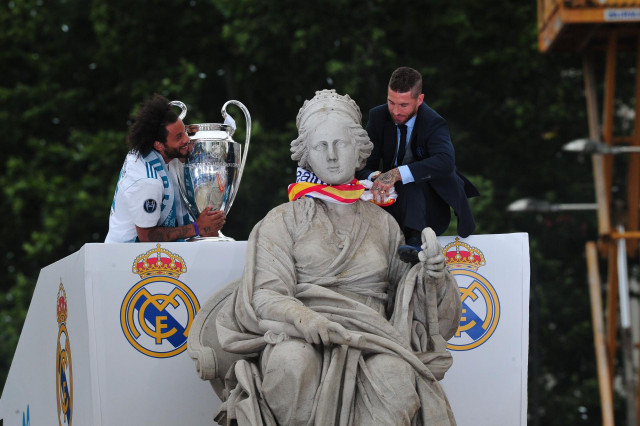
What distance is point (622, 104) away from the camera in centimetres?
Answer: 1969

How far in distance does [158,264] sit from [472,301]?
1.81 meters

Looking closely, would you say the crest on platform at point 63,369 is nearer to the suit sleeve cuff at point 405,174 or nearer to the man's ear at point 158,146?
the man's ear at point 158,146

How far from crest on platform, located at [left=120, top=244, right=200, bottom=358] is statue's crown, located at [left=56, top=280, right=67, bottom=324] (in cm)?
61

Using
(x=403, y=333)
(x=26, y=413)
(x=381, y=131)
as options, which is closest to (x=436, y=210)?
(x=381, y=131)

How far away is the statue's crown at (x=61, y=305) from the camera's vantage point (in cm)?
813

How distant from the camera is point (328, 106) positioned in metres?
7.27

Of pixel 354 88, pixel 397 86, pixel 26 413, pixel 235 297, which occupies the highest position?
pixel 354 88

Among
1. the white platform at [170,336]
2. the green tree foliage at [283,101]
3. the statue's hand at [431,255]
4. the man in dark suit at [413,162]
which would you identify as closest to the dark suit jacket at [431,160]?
the man in dark suit at [413,162]

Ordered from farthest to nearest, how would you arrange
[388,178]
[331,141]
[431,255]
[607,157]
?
1. [607,157]
2. [388,178]
3. [331,141]
4. [431,255]

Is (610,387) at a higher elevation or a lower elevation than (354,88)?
lower

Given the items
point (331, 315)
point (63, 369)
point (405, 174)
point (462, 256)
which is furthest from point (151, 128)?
point (331, 315)

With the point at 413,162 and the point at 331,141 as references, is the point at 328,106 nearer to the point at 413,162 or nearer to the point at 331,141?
the point at 331,141

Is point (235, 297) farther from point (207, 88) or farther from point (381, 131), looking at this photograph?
point (207, 88)

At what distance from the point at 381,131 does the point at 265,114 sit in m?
11.4
